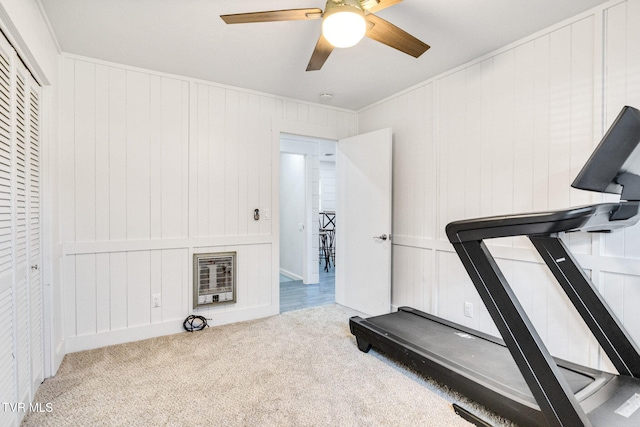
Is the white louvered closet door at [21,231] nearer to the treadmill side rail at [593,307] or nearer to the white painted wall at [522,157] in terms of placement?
the treadmill side rail at [593,307]

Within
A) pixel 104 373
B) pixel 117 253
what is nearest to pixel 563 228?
pixel 104 373

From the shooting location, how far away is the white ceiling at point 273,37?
201cm

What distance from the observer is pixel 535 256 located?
232cm

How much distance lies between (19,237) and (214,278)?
1.67 metres

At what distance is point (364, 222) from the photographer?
12.0 feet

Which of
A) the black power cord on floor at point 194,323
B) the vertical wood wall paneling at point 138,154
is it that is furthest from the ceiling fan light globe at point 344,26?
the black power cord on floor at point 194,323

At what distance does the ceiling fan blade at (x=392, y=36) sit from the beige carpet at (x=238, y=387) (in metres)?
2.14

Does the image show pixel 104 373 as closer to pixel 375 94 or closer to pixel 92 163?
pixel 92 163

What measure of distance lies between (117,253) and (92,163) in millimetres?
788

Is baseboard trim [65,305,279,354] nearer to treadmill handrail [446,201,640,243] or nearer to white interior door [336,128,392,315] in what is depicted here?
white interior door [336,128,392,315]

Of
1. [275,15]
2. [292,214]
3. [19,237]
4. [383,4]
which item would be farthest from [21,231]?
[292,214]

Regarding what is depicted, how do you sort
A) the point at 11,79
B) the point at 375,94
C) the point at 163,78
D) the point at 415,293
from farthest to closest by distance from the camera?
the point at 375,94, the point at 415,293, the point at 163,78, the point at 11,79

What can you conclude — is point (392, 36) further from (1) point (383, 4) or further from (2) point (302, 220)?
(2) point (302, 220)

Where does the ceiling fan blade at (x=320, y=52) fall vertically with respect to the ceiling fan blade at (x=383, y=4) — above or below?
below
